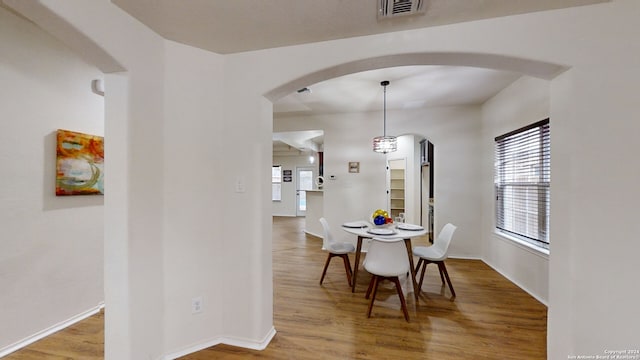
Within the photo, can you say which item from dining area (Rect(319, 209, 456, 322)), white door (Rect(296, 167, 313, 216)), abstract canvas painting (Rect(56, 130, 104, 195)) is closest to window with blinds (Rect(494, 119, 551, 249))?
dining area (Rect(319, 209, 456, 322))

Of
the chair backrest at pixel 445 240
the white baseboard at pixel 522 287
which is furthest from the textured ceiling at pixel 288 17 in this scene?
the white baseboard at pixel 522 287

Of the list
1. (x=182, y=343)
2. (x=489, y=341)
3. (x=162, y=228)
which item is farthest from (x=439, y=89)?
(x=182, y=343)

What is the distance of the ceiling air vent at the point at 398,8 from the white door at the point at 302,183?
27.7 feet

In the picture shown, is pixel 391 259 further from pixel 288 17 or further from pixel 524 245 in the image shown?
pixel 288 17

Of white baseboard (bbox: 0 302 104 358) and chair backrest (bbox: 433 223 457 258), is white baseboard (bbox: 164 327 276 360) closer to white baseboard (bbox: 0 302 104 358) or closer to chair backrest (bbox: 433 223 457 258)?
white baseboard (bbox: 0 302 104 358)

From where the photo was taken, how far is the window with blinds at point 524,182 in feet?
9.12

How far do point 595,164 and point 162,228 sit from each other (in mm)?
2906

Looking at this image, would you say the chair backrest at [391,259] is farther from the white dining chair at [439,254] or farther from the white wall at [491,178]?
the white wall at [491,178]

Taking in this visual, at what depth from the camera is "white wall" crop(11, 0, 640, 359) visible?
1.45 meters

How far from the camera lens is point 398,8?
1.51 m

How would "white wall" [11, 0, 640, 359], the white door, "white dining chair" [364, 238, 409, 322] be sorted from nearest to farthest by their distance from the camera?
"white wall" [11, 0, 640, 359] → "white dining chair" [364, 238, 409, 322] → the white door

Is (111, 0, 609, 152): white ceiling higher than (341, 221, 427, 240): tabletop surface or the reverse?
higher

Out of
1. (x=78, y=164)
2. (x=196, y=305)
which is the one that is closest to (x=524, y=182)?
(x=196, y=305)

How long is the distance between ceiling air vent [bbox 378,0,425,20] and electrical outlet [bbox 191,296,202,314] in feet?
8.00
